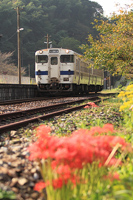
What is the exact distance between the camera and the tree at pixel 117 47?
1449 cm

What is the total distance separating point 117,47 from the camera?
14812 mm

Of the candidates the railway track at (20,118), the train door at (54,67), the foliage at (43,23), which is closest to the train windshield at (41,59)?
the train door at (54,67)

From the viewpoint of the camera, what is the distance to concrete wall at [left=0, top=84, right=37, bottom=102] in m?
15.6

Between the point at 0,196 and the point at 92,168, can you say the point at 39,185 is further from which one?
the point at 92,168

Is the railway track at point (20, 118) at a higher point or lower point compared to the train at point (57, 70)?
lower

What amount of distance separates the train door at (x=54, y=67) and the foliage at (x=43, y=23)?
97.1 ft

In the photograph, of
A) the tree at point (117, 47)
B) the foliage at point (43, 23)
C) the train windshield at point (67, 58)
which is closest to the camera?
the tree at point (117, 47)

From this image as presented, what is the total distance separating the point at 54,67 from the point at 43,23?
66.5 m

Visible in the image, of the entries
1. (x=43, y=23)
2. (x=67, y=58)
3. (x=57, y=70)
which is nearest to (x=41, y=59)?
(x=57, y=70)

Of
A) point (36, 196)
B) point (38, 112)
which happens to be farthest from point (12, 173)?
point (38, 112)

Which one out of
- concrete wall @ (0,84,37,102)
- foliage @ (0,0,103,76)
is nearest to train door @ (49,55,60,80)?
concrete wall @ (0,84,37,102)

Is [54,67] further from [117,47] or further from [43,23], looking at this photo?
[43,23]

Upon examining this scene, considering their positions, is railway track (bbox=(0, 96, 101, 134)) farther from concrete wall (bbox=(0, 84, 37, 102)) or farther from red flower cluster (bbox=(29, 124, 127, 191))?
concrete wall (bbox=(0, 84, 37, 102))

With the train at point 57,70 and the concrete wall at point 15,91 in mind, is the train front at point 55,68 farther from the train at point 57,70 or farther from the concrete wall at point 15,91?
the concrete wall at point 15,91
